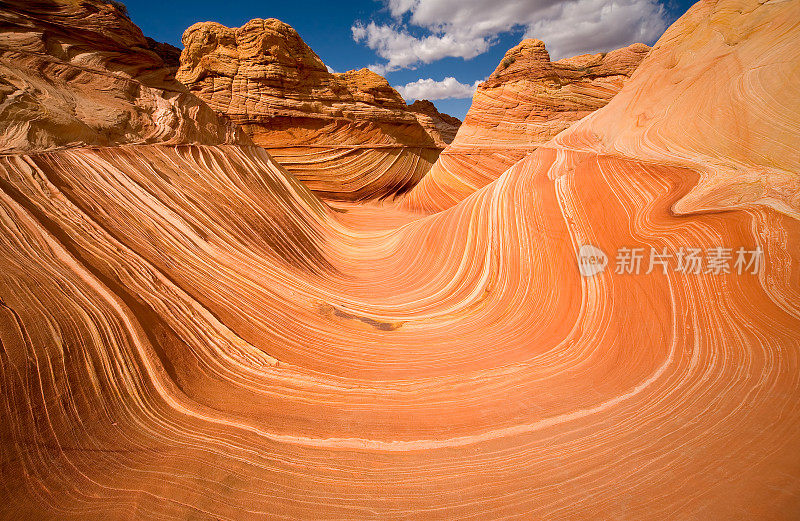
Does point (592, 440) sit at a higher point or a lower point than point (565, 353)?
lower

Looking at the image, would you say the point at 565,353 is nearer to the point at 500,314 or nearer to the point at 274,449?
the point at 500,314

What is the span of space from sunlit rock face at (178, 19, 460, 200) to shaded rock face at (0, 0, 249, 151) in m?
4.29

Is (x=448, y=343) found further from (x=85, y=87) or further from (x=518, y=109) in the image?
(x=518, y=109)

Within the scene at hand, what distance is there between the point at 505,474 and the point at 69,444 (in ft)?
5.65

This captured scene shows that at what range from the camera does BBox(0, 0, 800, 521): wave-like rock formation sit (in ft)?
4.10

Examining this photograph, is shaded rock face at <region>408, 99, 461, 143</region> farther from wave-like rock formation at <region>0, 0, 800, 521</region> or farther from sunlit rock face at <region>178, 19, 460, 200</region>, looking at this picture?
wave-like rock formation at <region>0, 0, 800, 521</region>

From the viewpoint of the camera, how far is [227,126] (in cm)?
564

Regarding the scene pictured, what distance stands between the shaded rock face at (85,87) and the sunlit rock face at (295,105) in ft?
14.1

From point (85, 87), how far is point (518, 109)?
8.47 metres

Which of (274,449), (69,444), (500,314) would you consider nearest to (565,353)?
(500,314)

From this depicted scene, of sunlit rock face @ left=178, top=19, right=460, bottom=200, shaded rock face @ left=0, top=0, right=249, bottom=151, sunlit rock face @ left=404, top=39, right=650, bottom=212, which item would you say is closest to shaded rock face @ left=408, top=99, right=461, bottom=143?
sunlit rock face @ left=178, top=19, right=460, bottom=200

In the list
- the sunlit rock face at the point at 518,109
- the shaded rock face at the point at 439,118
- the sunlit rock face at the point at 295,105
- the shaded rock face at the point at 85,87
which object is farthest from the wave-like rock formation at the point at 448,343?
the shaded rock face at the point at 439,118

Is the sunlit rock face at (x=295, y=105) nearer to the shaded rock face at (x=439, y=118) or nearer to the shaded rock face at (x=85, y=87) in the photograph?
the shaded rock face at (x=85, y=87)

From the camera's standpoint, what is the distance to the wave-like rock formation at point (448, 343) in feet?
4.10
